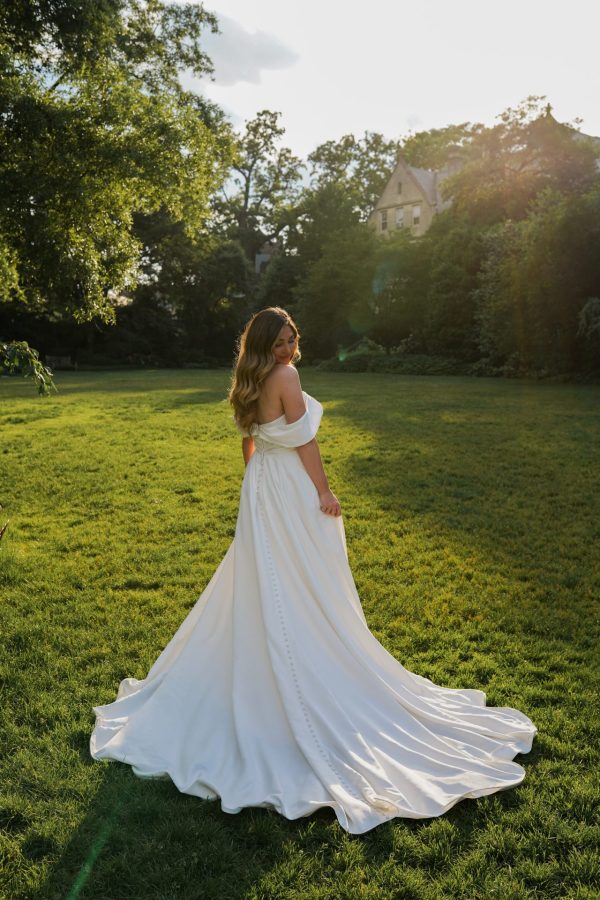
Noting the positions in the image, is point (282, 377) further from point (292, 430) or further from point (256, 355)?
point (292, 430)

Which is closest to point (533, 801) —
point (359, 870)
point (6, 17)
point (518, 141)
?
point (359, 870)

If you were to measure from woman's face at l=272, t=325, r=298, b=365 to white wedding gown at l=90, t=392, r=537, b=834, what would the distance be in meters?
0.36

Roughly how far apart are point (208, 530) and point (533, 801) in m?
5.53

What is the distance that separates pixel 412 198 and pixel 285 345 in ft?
183

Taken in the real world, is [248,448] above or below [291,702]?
above

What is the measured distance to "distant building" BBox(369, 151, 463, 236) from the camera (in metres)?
54.7

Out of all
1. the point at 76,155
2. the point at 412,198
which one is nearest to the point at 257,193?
the point at 412,198

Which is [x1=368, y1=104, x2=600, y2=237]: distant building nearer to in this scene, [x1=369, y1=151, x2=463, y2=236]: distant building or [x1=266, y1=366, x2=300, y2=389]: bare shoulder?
[x1=369, y1=151, x2=463, y2=236]: distant building

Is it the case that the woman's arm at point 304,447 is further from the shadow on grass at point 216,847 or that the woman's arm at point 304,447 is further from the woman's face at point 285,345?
the shadow on grass at point 216,847

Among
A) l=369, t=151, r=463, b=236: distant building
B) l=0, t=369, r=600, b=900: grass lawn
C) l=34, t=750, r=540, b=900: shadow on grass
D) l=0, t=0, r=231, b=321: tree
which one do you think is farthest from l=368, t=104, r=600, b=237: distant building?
l=34, t=750, r=540, b=900: shadow on grass

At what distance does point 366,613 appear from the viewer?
6.03 meters

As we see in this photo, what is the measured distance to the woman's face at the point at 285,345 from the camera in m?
3.93

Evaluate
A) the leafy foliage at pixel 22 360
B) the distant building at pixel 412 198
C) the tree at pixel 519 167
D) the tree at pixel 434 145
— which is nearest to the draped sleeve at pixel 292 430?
the leafy foliage at pixel 22 360

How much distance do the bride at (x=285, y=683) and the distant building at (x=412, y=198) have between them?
172 feet
